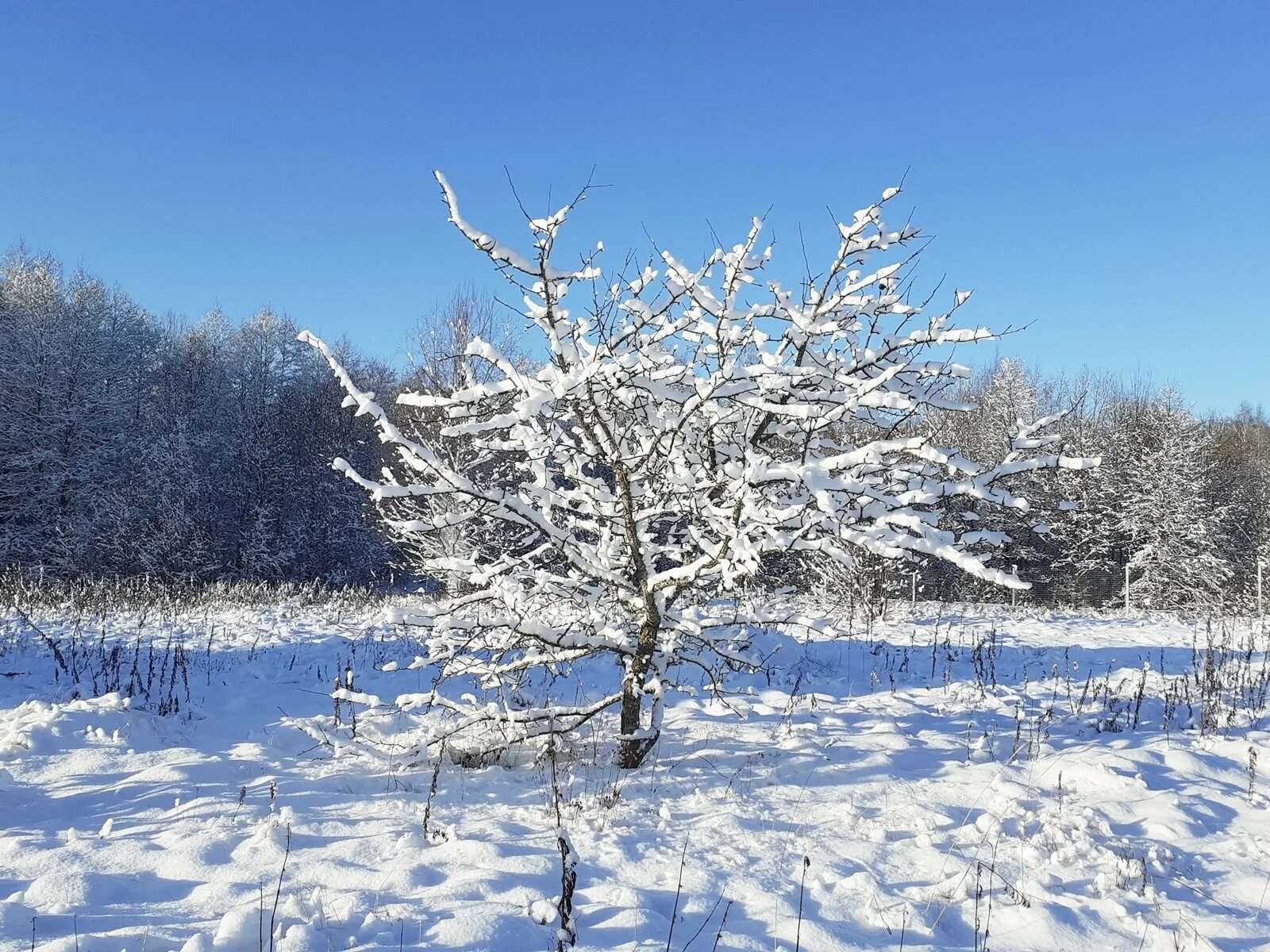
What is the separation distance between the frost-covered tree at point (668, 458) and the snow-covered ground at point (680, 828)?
81cm

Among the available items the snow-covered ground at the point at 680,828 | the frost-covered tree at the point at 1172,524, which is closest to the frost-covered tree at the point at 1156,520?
the frost-covered tree at the point at 1172,524

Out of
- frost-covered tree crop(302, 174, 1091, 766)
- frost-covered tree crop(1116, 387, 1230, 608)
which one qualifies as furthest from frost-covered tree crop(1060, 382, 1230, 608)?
frost-covered tree crop(302, 174, 1091, 766)

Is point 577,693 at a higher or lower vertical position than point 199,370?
lower

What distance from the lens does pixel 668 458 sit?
4.12 meters

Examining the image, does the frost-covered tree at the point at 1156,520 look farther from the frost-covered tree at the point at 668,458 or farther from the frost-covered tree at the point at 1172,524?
the frost-covered tree at the point at 668,458

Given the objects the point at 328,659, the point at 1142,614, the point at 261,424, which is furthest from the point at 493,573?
the point at 261,424

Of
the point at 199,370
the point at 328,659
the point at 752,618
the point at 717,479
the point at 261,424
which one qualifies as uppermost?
the point at 199,370

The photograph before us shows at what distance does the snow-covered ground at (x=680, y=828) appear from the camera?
2.83 meters

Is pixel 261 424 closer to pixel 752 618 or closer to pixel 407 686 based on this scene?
pixel 407 686

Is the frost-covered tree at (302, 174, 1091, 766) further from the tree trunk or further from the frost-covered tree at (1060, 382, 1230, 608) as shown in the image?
the frost-covered tree at (1060, 382, 1230, 608)

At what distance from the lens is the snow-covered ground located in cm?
283

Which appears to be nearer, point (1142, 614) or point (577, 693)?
point (577, 693)

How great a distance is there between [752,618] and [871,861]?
5.15 ft

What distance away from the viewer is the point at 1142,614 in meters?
14.8
